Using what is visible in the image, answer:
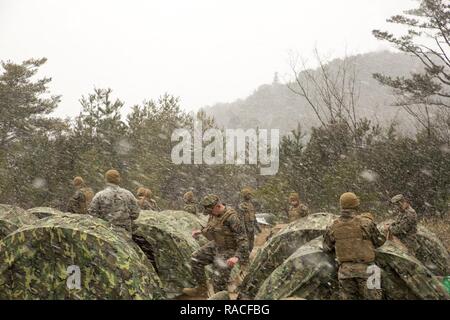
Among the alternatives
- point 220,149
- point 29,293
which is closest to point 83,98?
point 220,149

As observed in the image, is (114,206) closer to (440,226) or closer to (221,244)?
(221,244)

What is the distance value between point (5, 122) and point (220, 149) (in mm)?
Answer: 13441

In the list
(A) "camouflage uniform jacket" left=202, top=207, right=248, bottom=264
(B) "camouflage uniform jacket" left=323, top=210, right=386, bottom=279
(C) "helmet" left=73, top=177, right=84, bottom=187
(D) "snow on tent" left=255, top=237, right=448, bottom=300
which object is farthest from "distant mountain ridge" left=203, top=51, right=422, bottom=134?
(B) "camouflage uniform jacket" left=323, top=210, right=386, bottom=279

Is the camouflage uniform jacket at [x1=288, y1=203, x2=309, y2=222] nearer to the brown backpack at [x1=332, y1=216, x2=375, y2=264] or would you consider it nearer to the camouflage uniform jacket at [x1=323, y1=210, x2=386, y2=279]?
the camouflage uniform jacket at [x1=323, y1=210, x2=386, y2=279]

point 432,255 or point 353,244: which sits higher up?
point 353,244

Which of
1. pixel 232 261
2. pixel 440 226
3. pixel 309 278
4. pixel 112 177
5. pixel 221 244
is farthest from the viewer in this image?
pixel 440 226

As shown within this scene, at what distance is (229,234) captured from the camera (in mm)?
6902
